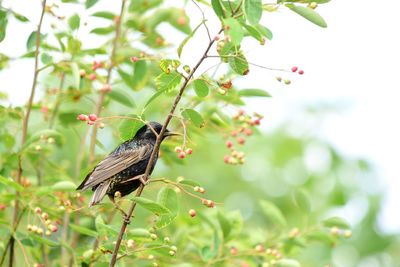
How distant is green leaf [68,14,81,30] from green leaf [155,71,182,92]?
1.29m

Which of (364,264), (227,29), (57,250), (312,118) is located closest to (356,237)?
(364,264)

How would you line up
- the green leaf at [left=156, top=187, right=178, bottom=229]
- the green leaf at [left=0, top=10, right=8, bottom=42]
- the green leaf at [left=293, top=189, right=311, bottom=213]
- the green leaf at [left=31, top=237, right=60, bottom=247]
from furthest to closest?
the green leaf at [left=293, top=189, right=311, bottom=213] → the green leaf at [left=0, top=10, right=8, bottom=42] → the green leaf at [left=31, top=237, right=60, bottom=247] → the green leaf at [left=156, top=187, right=178, bottom=229]

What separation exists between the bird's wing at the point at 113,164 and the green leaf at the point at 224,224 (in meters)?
0.58

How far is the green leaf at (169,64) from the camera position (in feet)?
11.7

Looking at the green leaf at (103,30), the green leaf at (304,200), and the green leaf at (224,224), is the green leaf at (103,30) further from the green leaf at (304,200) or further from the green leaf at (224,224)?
the green leaf at (304,200)

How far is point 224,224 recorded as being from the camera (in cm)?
472

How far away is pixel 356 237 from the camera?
34.0 feet

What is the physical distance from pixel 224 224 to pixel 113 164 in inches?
30.5

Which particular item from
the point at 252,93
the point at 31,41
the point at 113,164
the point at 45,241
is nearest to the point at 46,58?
the point at 31,41

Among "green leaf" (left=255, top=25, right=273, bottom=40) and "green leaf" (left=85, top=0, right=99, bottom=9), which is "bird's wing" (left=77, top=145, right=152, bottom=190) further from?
"green leaf" (left=255, top=25, right=273, bottom=40)

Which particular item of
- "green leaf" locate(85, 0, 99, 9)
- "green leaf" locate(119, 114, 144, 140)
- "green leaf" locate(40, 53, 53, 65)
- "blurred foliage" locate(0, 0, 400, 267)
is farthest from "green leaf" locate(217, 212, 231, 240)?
"green leaf" locate(85, 0, 99, 9)

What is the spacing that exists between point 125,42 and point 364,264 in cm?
617

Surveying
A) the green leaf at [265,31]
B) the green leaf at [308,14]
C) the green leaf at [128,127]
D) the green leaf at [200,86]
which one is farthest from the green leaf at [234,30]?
the green leaf at [128,127]

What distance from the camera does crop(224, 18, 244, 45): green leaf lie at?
3098 mm
